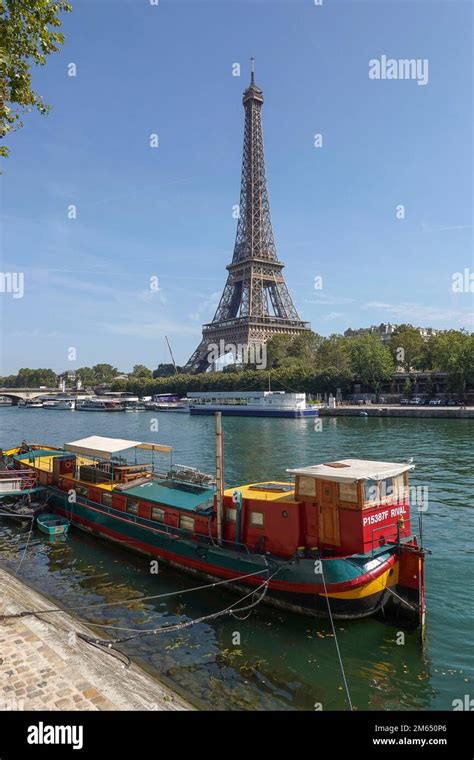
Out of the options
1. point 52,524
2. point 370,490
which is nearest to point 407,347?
point 52,524

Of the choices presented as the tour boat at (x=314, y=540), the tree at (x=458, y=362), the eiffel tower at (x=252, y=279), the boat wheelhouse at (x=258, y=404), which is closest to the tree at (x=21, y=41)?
the tour boat at (x=314, y=540)

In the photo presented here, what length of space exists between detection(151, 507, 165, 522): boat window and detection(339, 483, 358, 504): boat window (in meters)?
7.36

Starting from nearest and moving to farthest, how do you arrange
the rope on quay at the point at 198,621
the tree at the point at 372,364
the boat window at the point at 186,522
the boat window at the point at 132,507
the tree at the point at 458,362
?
the rope on quay at the point at 198,621, the boat window at the point at 186,522, the boat window at the point at 132,507, the tree at the point at 458,362, the tree at the point at 372,364

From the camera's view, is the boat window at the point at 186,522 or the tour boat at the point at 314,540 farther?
the boat window at the point at 186,522

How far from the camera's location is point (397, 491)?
→ 14.6 m

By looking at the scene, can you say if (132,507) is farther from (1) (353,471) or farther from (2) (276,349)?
(2) (276,349)

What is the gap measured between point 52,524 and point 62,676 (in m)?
15.4

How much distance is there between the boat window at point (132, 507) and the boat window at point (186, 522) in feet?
9.20

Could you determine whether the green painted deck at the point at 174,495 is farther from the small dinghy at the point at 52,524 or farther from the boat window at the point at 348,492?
the boat window at the point at 348,492

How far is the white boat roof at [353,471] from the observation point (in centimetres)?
1348

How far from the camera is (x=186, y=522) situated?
17469 mm

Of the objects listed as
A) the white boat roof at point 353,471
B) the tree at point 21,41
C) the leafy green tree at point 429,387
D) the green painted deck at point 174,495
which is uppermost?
the tree at point 21,41
